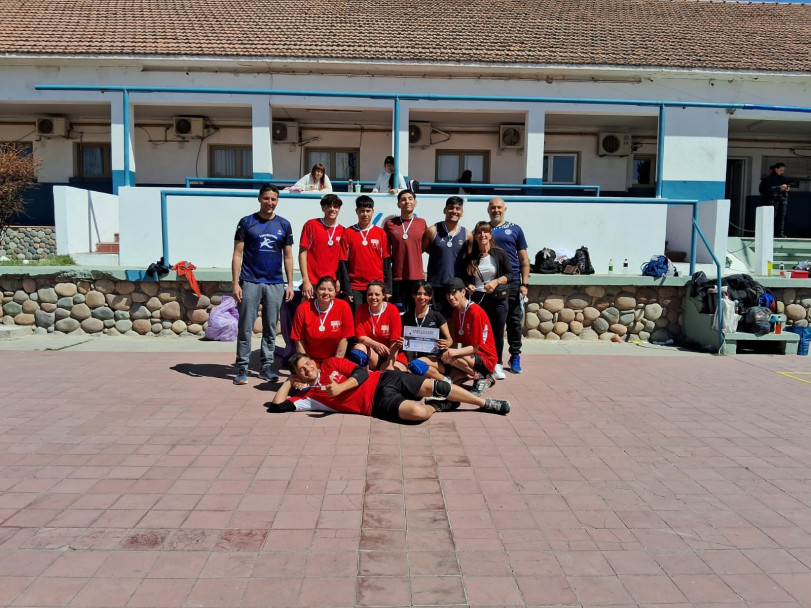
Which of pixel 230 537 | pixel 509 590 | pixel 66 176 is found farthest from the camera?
pixel 66 176

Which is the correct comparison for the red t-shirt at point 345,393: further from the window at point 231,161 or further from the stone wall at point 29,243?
the stone wall at point 29,243

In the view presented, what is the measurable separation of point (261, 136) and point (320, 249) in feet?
25.6

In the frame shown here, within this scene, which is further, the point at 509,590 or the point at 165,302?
the point at 165,302

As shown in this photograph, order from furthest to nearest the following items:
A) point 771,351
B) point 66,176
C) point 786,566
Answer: point 66,176 < point 771,351 < point 786,566

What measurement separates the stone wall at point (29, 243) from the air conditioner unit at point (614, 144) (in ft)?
43.2

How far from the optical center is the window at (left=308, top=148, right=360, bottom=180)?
1562 cm

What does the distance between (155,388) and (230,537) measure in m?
3.42

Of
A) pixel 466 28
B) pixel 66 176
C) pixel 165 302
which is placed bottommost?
pixel 165 302

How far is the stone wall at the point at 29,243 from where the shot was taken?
14.5 metres

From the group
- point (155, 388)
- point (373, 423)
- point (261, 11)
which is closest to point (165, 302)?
point (155, 388)

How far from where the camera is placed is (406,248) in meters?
Result: 6.66

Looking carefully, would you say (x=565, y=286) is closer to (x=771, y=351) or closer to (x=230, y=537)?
(x=771, y=351)

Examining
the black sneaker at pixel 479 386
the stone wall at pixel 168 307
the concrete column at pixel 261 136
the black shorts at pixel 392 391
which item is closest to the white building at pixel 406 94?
the concrete column at pixel 261 136

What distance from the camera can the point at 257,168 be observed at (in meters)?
13.6
